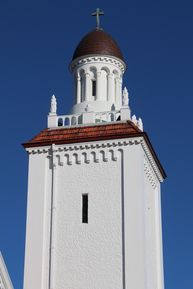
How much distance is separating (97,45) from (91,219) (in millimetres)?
7789

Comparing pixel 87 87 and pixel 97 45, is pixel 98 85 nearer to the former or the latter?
pixel 87 87

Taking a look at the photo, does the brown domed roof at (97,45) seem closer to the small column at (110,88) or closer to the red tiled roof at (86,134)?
the small column at (110,88)

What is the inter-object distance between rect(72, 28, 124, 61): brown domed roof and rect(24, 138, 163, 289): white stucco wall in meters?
4.73

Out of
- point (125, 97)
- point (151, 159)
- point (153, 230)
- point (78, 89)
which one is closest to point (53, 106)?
point (78, 89)

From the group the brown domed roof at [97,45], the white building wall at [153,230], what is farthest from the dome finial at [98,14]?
the white building wall at [153,230]

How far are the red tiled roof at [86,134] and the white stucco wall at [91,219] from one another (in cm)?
24

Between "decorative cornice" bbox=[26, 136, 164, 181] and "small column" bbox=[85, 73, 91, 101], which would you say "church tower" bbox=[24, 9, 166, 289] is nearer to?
"decorative cornice" bbox=[26, 136, 164, 181]

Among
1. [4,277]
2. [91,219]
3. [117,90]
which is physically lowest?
[4,277]

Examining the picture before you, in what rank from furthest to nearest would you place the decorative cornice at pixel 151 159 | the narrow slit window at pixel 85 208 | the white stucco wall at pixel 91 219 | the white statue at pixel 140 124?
1. the white statue at pixel 140 124
2. the decorative cornice at pixel 151 159
3. the narrow slit window at pixel 85 208
4. the white stucco wall at pixel 91 219

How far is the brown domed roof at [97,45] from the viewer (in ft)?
97.4

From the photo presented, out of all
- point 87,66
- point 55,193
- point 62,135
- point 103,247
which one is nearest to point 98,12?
point 87,66

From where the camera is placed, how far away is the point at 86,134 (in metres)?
27.2

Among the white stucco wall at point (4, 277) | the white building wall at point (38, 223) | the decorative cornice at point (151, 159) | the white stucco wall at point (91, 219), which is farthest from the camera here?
the decorative cornice at point (151, 159)

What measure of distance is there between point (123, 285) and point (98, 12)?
12.5 m
